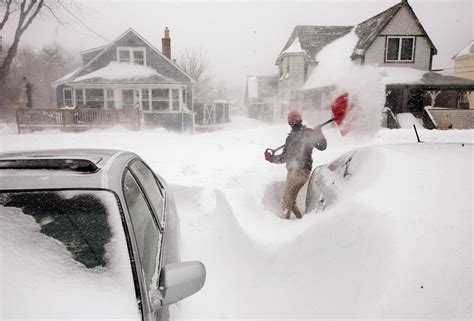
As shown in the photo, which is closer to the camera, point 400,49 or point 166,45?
point 400,49

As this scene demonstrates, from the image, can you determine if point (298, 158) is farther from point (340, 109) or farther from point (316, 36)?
point (316, 36)

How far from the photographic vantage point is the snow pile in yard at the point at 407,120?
18609mm

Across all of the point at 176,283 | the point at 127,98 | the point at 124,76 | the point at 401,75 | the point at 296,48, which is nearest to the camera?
the point at 176,283

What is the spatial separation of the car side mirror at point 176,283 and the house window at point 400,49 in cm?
2239

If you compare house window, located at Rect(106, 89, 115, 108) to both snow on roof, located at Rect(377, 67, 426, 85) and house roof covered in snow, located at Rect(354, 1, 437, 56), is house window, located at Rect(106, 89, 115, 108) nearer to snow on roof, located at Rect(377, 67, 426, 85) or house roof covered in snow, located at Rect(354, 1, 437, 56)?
house roof covered in snow, located at Rect(354, 1, 437, 56)

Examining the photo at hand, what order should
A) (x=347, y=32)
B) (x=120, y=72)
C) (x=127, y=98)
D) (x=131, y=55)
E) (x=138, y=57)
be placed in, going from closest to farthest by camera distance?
(x=120, y=72) → (x=127, y=98) → (x=131, y=55) → (x=138, y=57) → (x=347, y=32)

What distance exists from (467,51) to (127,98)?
30180mm

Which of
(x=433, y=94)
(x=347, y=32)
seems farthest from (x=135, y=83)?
(x=433, y=94)

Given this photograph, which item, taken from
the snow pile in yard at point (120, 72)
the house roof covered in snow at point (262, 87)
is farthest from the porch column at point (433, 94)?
the house roof covered in snow at point (262, 87)

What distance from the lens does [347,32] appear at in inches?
974

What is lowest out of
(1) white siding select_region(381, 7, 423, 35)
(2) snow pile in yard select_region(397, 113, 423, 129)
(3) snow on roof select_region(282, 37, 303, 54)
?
(2) snow pile in yard select_region(397, 113, 423, 129)

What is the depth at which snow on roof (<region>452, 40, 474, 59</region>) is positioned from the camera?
2958cm

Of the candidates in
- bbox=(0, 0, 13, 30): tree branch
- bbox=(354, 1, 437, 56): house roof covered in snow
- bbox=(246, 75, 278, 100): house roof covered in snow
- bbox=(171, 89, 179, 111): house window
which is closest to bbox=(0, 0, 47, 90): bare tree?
bbox=(0, 0, 13, 30): tree branch

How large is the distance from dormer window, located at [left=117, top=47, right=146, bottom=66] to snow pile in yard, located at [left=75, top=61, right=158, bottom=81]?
0.32 m
